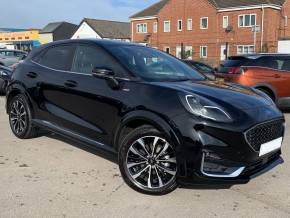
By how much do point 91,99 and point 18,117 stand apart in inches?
83.9

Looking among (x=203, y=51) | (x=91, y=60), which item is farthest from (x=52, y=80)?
(x=203, y=51)

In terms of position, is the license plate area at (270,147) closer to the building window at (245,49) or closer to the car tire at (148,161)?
the car tire at (148,161)

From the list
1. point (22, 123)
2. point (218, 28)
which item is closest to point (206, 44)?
point (218, 28)

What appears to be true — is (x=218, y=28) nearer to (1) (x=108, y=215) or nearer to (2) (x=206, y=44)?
(2) (x=206, y=44)

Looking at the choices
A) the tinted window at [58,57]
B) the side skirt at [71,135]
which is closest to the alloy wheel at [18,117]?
the side skirt at [71,135]

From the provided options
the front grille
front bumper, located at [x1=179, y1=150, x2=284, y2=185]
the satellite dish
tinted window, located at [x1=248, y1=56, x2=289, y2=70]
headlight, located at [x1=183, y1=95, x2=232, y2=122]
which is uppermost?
the satellite dish

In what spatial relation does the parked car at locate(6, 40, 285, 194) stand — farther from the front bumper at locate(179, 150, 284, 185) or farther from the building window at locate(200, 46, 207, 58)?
the building window at locate(200, 46, 207, 58)

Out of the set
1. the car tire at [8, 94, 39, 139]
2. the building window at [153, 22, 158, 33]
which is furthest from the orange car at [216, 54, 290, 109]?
the building window at [153, 22, 158, 33]

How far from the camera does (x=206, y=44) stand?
1758 inches

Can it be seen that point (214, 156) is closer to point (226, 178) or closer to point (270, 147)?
point (226, 178)

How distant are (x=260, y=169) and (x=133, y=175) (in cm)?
135

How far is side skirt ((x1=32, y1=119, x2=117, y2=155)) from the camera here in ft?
16.3

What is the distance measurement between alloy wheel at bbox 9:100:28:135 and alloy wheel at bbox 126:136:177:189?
8.59ft

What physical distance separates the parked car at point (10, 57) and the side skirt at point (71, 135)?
9992 millimetres
